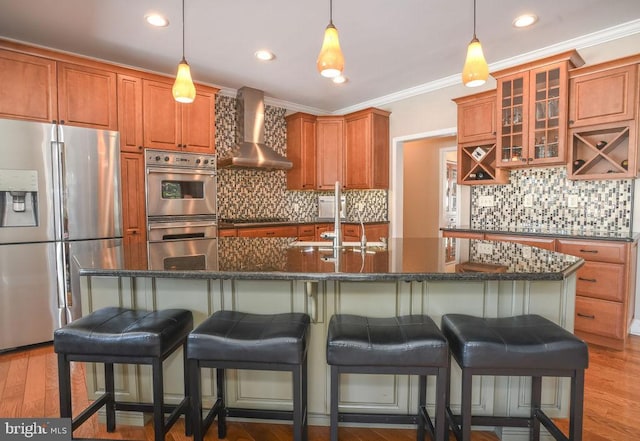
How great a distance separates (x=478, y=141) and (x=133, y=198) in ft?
11.8

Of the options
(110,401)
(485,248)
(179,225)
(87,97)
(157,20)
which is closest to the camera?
(110,401)

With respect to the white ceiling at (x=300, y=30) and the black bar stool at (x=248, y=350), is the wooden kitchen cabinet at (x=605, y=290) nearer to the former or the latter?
the white ceiling at (x=300, y=30)

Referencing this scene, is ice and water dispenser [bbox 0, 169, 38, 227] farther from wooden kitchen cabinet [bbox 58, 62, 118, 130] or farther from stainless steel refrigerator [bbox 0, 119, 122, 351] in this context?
wooden kitchen cabinet [bbox 58, 62, 118, 130]

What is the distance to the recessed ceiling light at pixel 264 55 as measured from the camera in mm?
3424

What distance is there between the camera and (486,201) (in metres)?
4.13

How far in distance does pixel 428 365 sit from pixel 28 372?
2772 millimetres

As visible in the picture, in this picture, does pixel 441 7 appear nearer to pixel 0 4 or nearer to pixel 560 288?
pixel 560 288

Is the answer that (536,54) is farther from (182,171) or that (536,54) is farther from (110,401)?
(110,401)

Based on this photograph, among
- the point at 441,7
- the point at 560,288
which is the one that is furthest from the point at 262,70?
the point at 560,288

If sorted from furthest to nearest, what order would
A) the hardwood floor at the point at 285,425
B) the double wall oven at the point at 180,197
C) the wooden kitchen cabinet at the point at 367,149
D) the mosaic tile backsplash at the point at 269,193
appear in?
1. the wooden kitchen cabinet at the point at 367,149
2. the mosaic tile backsplash at the point at 269,193
3. the double wall oven at the point at 180,197
4. the hardwood floor at the point at 285,425

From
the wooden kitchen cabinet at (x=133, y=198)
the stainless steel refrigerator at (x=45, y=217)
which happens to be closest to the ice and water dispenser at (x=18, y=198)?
the stainless steel refrigerator at (x=45, y=217)

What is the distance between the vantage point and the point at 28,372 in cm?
251

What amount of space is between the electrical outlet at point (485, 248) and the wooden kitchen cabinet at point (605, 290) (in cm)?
137

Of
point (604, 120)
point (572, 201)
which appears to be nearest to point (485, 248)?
point (604, 120)
